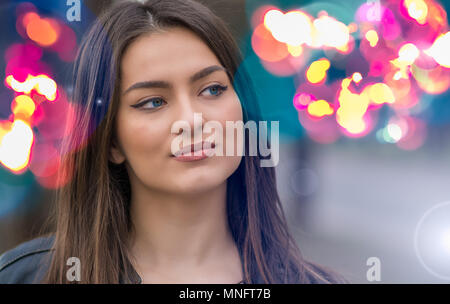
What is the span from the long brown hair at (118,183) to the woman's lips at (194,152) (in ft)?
0.62

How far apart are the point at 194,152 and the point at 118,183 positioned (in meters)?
0.32

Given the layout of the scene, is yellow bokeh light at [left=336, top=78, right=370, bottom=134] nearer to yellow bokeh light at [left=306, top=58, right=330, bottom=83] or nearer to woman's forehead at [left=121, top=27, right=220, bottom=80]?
yellow bokeh light at [left=306, top=58, right=330, bottom=83]

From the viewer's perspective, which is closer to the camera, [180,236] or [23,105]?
[180,236]

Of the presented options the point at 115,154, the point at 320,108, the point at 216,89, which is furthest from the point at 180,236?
the point at 320,108

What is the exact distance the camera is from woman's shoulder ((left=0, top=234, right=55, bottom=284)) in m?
1.40

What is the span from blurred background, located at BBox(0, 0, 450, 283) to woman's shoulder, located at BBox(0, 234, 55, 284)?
4.0 inches

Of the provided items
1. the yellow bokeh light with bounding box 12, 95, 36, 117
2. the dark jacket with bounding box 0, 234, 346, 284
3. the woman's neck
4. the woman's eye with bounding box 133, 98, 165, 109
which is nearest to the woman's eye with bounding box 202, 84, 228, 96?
the woman's eye with bounding box 133, 98, 165, 109

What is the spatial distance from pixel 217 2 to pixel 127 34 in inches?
13.2

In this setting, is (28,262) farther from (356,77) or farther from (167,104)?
(356,77)

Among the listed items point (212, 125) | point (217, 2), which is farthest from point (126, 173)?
point (217, 2)

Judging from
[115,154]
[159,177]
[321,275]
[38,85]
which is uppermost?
[38,85]

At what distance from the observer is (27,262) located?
4.71 ft

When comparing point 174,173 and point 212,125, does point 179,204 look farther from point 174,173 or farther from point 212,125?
point 212,125

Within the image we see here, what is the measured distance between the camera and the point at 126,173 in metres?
1.39
